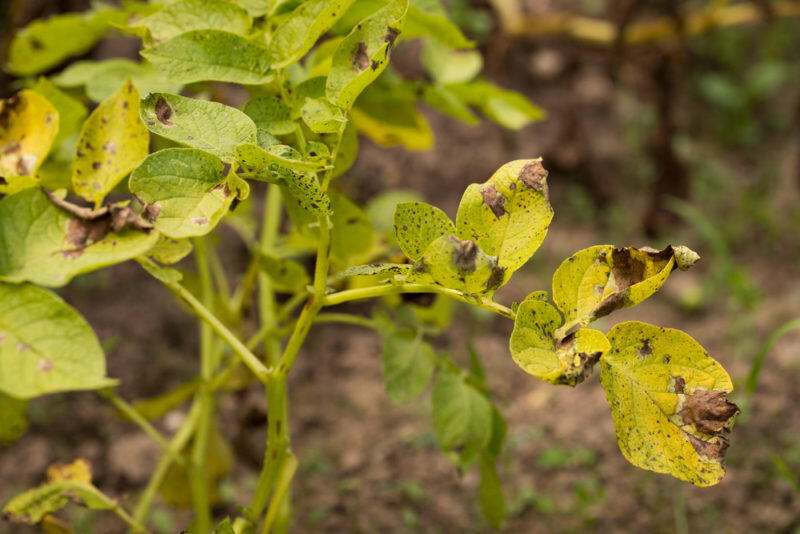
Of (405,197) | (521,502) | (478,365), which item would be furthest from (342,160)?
Answer: (521,502)

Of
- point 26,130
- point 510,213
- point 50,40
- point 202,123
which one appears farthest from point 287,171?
point 50,40

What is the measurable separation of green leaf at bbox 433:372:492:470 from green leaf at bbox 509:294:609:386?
35cm

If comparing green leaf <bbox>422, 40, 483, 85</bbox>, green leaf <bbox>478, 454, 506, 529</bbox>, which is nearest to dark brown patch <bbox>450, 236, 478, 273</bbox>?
green leaf <bbox>478, 454, 506, 529</bbox>

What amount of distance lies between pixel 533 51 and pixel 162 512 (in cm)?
251

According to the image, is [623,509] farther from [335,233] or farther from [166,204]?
[166,204]

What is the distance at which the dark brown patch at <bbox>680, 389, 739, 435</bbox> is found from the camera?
1.77ft

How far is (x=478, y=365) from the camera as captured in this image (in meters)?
0.96

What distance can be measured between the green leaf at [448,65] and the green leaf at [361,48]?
1.71 ft

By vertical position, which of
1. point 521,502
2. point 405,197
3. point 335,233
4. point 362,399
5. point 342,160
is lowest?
point 362,399

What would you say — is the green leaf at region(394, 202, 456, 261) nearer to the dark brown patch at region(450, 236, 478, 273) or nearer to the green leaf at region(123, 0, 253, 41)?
the dark brown patch at region(450, 236, 478, 273)

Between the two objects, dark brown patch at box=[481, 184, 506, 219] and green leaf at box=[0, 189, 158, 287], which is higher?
dark brown patch at box=[481, 184, 506, 219]

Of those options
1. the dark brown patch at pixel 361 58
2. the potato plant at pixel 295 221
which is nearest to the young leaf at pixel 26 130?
the potato plant at pixel 295 221

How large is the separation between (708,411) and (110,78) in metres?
0.85

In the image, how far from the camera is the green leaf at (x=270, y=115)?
0.66 m
